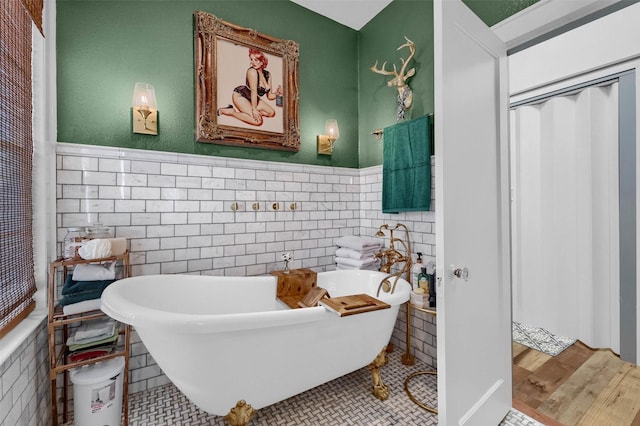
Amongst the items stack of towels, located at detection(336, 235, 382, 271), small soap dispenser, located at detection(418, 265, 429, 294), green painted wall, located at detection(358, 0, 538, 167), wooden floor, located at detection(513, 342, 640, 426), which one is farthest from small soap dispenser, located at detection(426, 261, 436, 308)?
green painted wall, located at detection(358, 0, 538, 167)

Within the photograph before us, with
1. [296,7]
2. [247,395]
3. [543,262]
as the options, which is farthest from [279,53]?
[543,262]

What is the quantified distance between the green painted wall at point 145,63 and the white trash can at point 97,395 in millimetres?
1376

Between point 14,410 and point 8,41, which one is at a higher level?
point 8,41

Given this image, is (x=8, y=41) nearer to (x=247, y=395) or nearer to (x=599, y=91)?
(x=247, y=395)

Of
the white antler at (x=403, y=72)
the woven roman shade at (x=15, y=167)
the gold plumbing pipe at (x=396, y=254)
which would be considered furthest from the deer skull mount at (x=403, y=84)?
the woven roman shade at (x=15, y=167)

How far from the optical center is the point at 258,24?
2.31m

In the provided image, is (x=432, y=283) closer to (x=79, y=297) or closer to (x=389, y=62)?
(x=389, y=62)

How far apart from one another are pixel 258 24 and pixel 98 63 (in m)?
1.25

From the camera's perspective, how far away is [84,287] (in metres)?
1.49

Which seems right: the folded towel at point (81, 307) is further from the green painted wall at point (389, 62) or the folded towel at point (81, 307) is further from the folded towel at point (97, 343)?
the green painted wall at point (389, 62)

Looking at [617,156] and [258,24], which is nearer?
[617,156]

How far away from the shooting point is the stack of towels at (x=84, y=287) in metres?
1.46

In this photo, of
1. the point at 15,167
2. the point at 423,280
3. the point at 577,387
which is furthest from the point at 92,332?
the point at 577,387

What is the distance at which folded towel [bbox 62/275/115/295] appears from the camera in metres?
1.46
